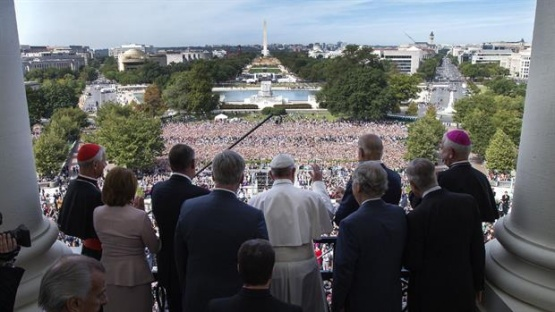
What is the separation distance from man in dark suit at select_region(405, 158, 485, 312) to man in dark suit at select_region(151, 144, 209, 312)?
171cm

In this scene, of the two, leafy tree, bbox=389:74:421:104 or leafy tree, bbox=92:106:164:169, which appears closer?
leafy tree, bbox=92:106:164:169

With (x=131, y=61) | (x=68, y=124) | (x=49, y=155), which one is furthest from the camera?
(x=131, y=61)

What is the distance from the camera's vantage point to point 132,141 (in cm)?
3416

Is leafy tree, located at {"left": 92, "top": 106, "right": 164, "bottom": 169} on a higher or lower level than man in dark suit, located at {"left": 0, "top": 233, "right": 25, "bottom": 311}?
lower

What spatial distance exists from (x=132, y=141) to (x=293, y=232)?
104 feet

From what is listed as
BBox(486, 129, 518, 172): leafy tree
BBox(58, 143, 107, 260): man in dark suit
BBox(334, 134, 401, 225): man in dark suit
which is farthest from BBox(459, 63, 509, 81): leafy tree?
BBox(58, 143, 107, 260): man in dark suit

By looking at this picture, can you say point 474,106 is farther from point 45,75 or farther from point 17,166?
point 45,75

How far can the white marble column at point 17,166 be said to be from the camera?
362cm

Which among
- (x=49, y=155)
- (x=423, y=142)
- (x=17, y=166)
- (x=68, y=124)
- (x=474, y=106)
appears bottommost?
(x=49, y=155)

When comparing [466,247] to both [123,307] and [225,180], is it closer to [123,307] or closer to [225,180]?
[225,180]

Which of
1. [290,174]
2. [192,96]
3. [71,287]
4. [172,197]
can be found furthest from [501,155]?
[192,96]

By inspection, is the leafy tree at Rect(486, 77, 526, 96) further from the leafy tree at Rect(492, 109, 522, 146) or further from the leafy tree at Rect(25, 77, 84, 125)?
the leafy tree at Rect(25, 77, 84, 125)

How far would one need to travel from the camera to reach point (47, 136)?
33.2 metres

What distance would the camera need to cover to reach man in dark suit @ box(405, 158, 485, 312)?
3742 millimetres
